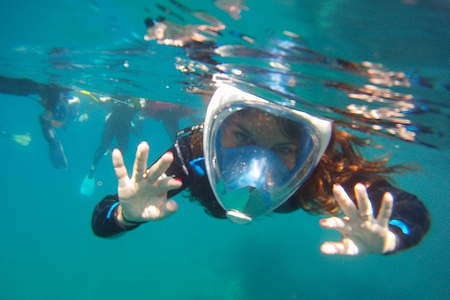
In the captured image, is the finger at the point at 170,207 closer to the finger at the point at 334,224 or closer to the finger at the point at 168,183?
the finger at the point at 168,183

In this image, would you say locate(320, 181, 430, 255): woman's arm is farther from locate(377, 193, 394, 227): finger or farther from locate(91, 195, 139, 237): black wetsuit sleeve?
locate(91, 195, 139, 237): black wetsuit sleeve

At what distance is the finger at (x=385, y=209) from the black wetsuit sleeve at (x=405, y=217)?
520 mm

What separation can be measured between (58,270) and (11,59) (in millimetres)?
19086

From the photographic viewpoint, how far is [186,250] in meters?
27.9

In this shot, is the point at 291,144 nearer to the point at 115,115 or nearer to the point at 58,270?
the point at 115,115

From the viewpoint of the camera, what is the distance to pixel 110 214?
3.90 metres

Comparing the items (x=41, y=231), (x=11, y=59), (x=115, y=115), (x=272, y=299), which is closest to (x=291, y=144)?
(x=11, y=59)

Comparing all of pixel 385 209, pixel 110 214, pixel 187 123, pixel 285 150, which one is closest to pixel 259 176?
pixel 285 150

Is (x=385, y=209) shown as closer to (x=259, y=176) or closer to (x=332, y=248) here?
(x=332, y=248)

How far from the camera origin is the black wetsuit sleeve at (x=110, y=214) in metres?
3.86

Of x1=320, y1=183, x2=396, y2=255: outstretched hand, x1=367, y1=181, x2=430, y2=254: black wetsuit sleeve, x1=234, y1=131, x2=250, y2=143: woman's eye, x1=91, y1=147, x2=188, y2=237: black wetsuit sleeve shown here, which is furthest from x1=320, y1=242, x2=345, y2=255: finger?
x1=91, y1=147, x2=188, y2=237: black wetsuit sleeve

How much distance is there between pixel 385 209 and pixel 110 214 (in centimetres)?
315

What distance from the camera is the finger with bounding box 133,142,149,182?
280cm

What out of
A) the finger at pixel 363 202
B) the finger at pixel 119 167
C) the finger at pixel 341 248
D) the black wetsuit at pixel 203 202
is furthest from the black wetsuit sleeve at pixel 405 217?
the finger at pixel 119 167
